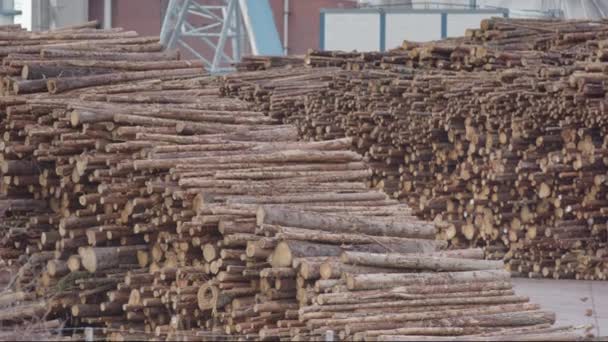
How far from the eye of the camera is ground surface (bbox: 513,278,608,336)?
15375 millimetres

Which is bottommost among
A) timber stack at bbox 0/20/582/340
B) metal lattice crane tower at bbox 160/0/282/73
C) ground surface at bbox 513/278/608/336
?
ground surface at bbox 513/278/608/336

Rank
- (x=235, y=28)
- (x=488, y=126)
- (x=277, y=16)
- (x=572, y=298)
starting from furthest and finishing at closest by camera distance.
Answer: (x=277, y=16) → (x=235, y=28) → (x=488, y=126) → (x=572, y=298)

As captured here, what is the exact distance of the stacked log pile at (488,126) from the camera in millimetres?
18959

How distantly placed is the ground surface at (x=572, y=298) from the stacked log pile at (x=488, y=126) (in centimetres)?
47

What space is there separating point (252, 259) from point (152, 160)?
172cm

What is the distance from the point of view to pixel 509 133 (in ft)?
65.2

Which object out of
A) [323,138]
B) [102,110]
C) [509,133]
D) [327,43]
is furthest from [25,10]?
[102,110]

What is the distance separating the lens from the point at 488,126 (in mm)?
20062

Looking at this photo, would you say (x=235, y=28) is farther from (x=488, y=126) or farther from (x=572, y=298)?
(x=572, y=298)

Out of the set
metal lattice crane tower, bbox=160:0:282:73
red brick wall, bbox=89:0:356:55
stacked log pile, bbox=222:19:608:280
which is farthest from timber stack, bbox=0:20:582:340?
red brick wall, bbox=89:0:356:55

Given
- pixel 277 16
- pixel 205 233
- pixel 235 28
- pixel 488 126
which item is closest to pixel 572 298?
pixel 488 126

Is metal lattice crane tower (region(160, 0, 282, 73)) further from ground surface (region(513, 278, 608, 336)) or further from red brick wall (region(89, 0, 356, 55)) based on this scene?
ground surface (region(513, 278, 608, 336))

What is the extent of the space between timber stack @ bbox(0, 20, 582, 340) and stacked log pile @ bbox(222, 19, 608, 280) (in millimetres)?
3612

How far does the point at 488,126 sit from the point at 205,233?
7.03 meters
